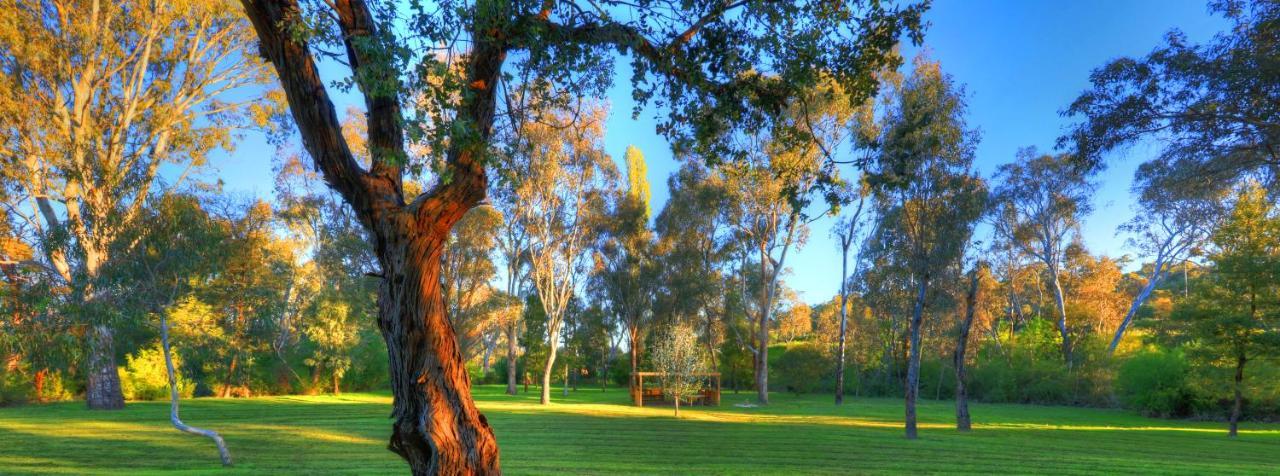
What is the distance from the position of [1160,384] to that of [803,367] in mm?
16621

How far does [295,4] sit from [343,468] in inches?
359

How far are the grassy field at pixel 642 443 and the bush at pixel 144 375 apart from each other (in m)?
3.00

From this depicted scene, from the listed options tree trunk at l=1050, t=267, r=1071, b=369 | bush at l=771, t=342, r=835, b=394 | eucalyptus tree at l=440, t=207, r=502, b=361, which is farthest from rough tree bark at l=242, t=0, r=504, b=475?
tree trunk at l=1050, t=267, r=1071, b=369

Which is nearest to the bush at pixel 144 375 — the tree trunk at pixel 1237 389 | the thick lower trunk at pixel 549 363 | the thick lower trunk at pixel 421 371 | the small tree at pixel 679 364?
the thick lower trunk at pixel 549 363

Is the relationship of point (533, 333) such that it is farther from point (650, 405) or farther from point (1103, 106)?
point (1103, 106)

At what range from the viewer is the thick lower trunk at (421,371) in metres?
3.95

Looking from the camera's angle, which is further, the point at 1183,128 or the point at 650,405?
the point at 650,405

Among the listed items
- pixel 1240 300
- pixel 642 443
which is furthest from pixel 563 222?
pixel 1240 300

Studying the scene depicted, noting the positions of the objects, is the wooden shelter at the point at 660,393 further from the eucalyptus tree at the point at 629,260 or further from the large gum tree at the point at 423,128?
the large gum tree at the point at 423,128

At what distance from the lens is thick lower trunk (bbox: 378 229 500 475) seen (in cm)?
395

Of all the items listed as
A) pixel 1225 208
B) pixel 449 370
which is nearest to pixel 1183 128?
pixel 449 370

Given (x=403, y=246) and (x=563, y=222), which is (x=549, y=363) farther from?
(x=403, y=246)

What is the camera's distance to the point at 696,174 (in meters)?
30.6

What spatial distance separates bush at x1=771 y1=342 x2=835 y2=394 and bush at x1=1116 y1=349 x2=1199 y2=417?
14173mm
